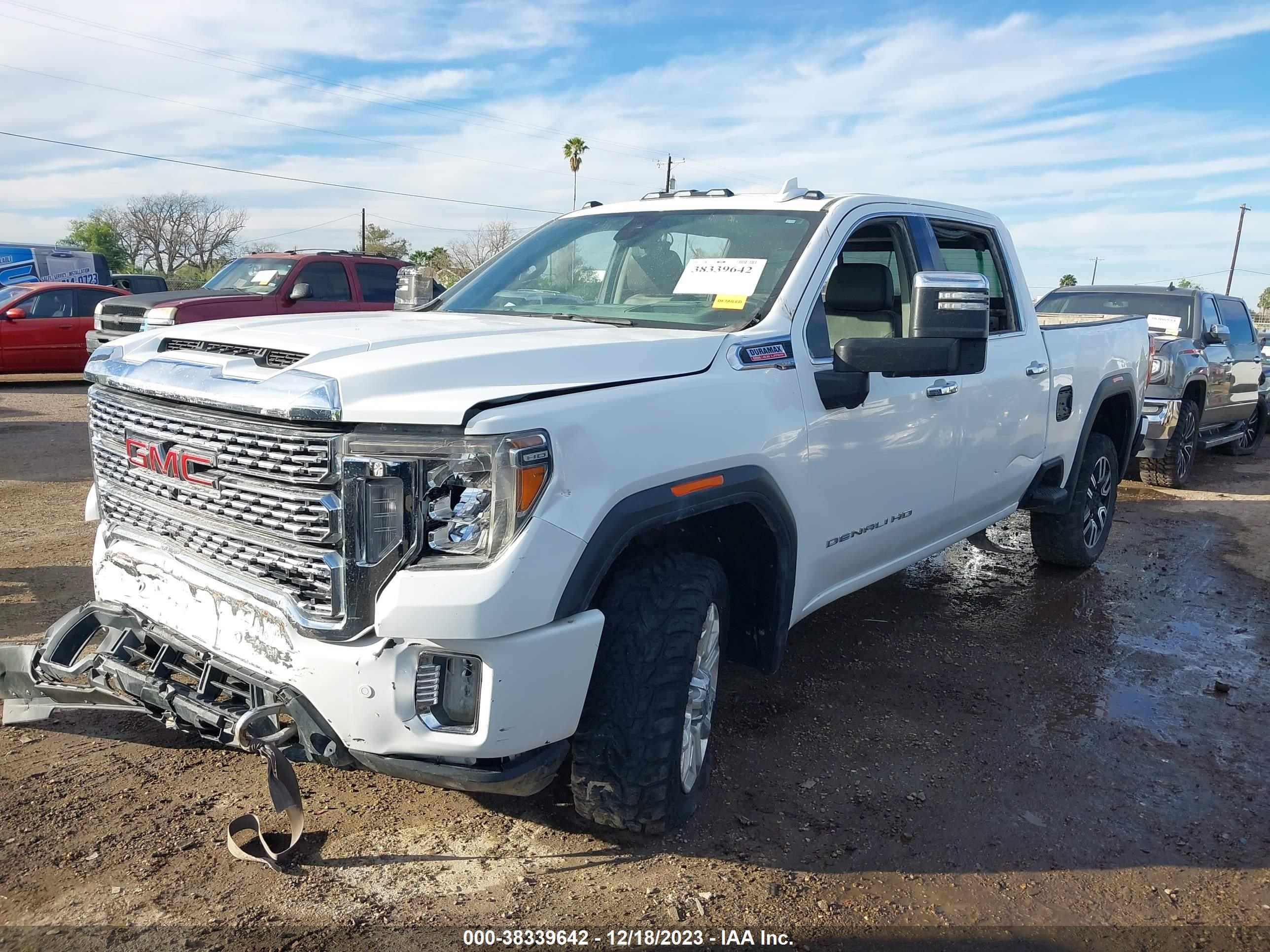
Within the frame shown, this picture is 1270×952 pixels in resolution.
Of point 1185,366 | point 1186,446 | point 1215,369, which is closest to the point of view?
point 1185,366

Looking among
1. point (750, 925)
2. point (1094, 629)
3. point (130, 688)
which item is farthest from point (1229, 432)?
point (130, 688)

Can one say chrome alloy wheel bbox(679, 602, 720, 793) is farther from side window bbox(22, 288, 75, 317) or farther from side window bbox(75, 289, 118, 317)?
side window bbox(22, 288, 75, 317)

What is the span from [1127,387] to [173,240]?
64231mm

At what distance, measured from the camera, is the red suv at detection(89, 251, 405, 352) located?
39.4 feet

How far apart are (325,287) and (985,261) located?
9.69m

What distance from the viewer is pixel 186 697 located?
279 cm

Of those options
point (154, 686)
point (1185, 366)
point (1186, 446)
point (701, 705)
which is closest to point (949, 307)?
point (701, 705)

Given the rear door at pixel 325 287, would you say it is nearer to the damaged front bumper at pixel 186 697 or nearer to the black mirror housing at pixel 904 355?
the damaged front bumper at pixel 186 697

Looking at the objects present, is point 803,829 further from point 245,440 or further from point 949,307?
point 245,440

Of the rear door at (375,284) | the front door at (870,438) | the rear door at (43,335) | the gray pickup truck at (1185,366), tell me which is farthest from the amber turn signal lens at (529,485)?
the rear door at (43,335)

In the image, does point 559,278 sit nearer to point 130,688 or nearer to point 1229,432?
point 130,688

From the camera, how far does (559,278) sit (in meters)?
4.24

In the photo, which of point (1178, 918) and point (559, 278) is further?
point (559, 278)

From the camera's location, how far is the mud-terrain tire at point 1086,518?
6.10 metres
